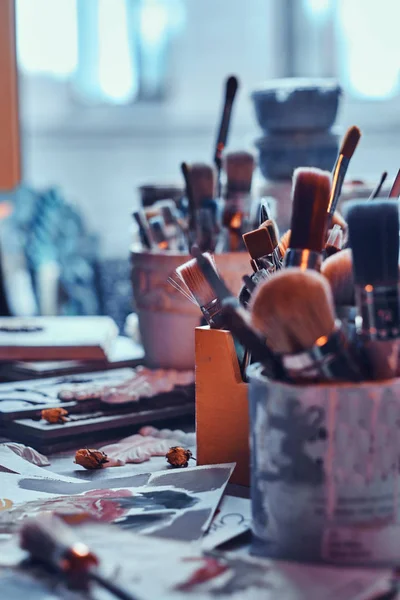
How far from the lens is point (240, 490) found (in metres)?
0.59

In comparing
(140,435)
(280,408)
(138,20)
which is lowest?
Result: (140,435)

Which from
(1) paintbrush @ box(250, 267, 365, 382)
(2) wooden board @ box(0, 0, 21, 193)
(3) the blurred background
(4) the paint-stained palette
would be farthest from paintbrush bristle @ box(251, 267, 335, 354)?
(3) the blurred background

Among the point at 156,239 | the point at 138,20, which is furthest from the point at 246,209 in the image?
the point at 138,20

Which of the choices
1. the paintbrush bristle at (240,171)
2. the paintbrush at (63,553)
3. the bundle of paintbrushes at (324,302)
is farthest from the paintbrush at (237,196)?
the paintbrush at (63,553)

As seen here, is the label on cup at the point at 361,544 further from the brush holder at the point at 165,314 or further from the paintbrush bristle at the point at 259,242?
the brush holder at the point at 165,314

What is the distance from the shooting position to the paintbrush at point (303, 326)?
43 centimetres

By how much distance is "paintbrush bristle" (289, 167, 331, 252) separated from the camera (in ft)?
1.63

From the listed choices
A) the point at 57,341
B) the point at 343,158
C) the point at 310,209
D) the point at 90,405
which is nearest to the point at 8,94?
the point at 57,341

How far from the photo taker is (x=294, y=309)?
426 mm

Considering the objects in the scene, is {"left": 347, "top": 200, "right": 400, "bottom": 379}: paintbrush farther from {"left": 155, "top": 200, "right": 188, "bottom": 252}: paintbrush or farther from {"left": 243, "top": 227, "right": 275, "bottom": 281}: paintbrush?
{"left": 155, "top": 200, "right": 188, "bottom": 252}: paintbrush

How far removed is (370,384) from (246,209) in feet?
1.71

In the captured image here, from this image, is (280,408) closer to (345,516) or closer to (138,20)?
(345,516)

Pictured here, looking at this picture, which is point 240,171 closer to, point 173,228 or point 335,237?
point 173,228

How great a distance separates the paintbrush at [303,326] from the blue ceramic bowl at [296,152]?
645mm
